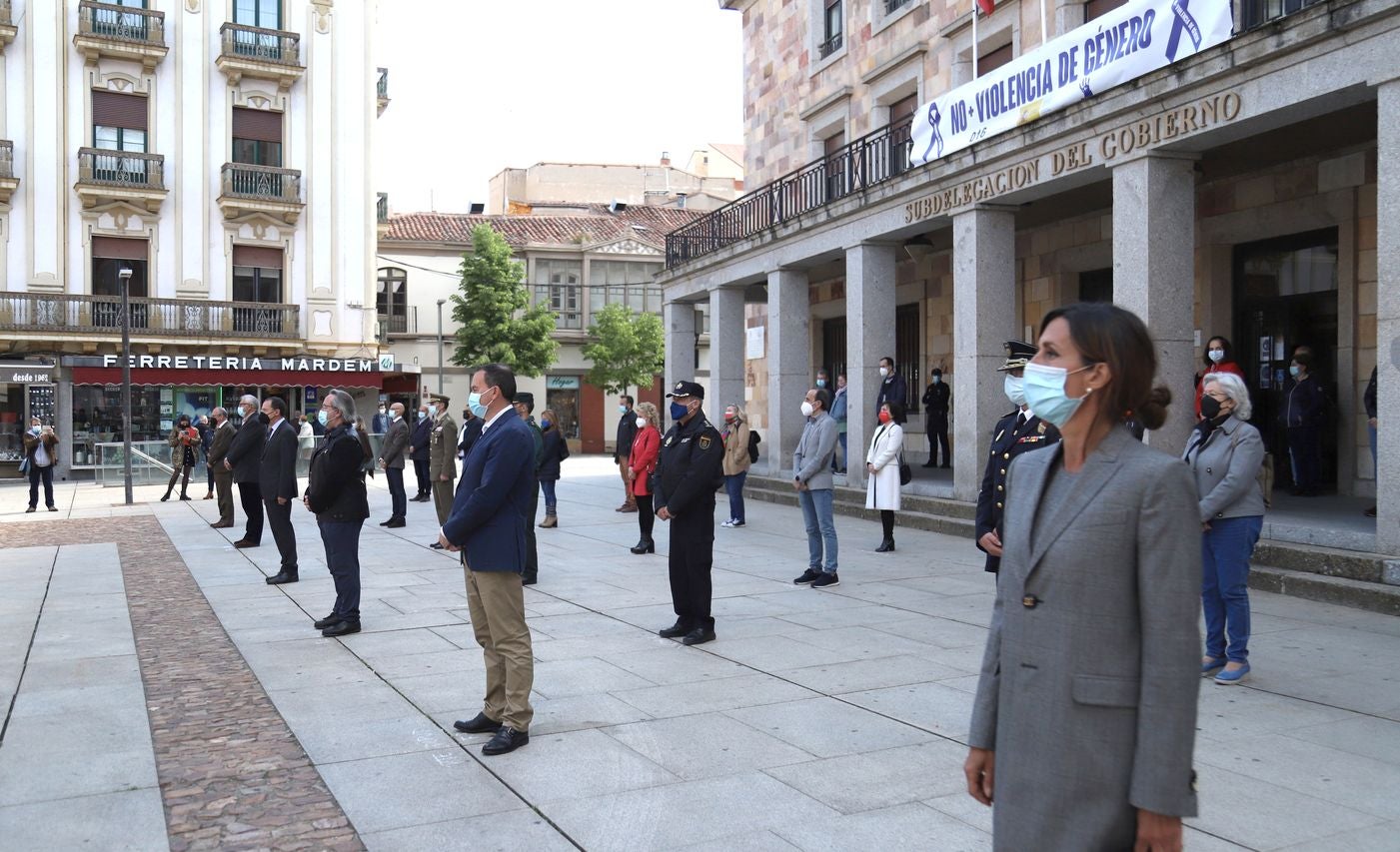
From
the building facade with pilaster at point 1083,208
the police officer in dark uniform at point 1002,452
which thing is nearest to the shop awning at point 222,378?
the building facade with pilaster at point 1083,208

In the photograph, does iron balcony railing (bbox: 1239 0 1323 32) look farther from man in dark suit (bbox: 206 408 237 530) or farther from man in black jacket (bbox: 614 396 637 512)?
man in dark suit (bbox: 206 408 237 530)

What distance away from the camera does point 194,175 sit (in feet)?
109

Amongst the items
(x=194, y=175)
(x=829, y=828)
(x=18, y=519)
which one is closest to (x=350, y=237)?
(x=194, y=175)

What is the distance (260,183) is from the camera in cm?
3397

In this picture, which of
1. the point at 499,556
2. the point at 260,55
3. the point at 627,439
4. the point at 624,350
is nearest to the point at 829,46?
the point at 627,439

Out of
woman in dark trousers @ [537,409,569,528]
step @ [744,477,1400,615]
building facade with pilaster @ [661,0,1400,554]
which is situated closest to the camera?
step @ [744,477,1400,615]

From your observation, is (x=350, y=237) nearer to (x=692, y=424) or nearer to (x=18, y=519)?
(x=18, y=519)

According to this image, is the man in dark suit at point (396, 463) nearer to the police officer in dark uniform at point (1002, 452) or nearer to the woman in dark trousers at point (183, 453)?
the woman in dark trousers at point (183, 453)

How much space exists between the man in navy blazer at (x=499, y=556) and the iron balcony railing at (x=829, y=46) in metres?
18.6

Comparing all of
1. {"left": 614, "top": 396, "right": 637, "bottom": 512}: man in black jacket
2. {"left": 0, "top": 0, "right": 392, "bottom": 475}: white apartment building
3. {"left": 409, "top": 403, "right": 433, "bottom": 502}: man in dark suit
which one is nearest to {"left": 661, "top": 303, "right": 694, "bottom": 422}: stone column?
{"left": 614, "top": 396, "right": 637, "bottom": 512}: man in black jacket

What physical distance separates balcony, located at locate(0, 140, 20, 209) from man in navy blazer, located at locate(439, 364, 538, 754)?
1209 inches

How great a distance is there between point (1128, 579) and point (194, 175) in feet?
116

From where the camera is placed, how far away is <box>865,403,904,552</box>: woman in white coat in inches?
485

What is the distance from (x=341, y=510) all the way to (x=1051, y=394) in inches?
290
